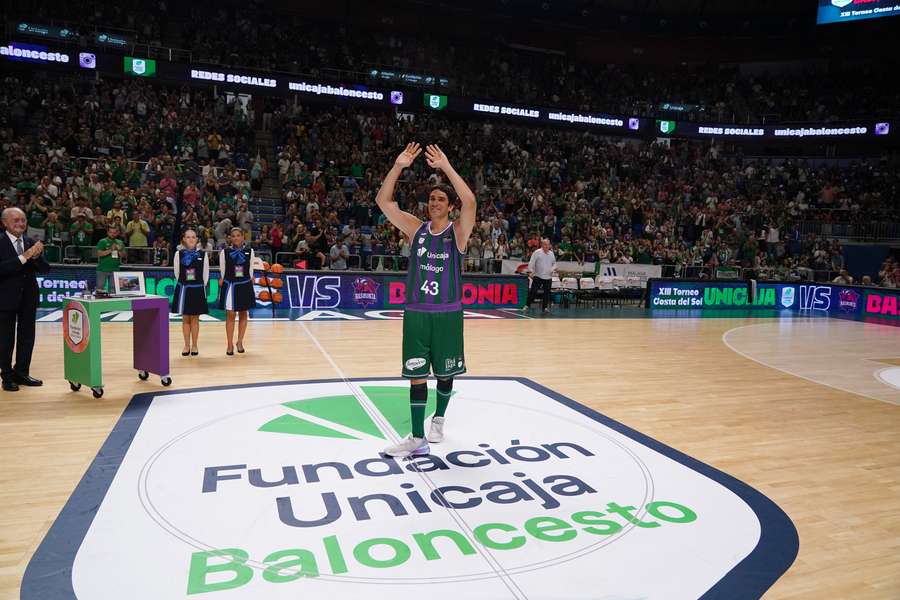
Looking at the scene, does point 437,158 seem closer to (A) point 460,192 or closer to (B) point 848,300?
(A) point 460,192

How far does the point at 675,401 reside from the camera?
23.0 ft

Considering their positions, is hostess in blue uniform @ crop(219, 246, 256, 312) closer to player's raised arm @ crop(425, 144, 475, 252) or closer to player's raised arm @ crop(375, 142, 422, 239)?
player's raised arm @ crop(375, 142, 422, 239)

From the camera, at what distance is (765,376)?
873 cm

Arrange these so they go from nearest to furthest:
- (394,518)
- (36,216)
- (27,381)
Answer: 1. (394,518)
2. (27,381)
3. (36,216)

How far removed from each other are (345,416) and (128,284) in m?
2.80

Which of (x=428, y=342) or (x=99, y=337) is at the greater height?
(x=428, y=342)

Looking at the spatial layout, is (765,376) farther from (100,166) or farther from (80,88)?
(80,88)

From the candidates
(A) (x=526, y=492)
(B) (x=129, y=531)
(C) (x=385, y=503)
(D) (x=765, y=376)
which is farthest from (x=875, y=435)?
(B) (x=129, y=531)

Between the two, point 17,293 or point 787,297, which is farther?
point 787,297

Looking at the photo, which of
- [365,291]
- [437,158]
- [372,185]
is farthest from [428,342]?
[372,185]

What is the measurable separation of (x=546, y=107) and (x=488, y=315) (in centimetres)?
1559

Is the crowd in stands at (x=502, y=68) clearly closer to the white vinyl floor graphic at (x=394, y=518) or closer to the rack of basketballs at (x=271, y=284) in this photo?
the rack of basketballs at (x=271, y=284)

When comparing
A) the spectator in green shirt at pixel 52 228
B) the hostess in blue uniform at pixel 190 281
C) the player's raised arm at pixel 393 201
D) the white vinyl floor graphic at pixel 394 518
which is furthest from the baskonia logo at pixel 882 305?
the spectator in green shirt at pixel 52 228

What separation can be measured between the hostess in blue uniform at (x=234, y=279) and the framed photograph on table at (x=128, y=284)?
2.01 meters
